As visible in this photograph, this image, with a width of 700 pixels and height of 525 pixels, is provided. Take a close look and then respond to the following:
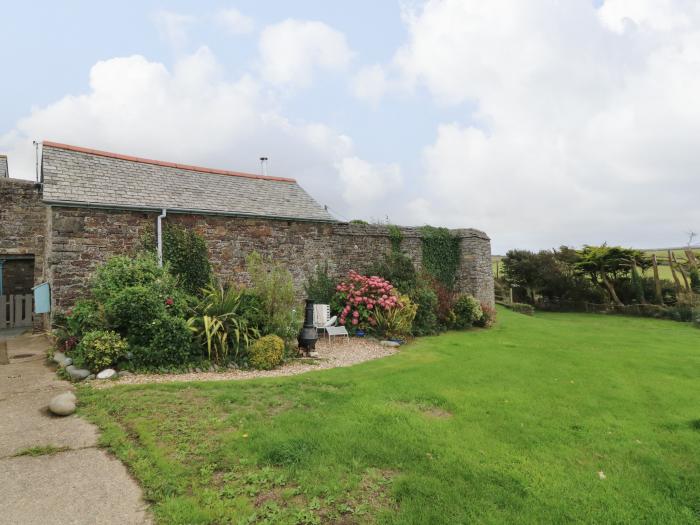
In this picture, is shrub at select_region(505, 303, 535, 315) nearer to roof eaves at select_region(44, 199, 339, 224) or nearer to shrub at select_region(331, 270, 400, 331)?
shrub at select_region(331, 270, 400, 331)

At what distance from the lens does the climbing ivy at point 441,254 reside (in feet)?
53.1

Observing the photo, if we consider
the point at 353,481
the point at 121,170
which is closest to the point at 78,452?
the point at 353,481

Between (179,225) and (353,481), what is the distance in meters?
9.02

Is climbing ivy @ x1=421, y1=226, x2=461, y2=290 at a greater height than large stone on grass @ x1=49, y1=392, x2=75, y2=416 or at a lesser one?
greater

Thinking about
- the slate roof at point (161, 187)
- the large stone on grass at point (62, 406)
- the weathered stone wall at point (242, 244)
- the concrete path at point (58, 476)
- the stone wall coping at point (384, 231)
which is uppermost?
the slate roof at point (161, 187)

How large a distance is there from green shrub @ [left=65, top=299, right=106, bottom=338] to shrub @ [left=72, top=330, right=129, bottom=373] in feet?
1.30

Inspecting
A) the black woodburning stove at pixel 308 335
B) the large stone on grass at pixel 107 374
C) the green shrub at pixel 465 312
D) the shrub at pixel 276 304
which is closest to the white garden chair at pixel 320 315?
the black woodburning stove at pixel 308 335

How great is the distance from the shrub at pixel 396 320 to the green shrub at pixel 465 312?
2734mm

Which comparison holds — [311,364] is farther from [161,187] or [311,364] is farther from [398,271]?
[161,187]

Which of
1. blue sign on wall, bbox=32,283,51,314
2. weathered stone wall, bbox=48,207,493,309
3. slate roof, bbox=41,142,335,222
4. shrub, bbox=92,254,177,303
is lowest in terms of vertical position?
blue sign on wall, bbox=32,283,51,314

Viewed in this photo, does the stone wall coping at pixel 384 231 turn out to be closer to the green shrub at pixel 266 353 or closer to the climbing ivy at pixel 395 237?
the climbing ivy at pixel 395 237

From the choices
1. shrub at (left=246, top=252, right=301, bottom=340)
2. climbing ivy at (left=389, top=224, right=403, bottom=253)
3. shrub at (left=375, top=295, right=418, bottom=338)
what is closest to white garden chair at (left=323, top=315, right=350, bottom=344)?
shrub at (left=375, top=295, right=418, bottom=338)

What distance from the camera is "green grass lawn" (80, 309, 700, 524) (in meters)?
3.32

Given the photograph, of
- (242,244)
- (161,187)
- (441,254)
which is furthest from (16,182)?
(441,254)
